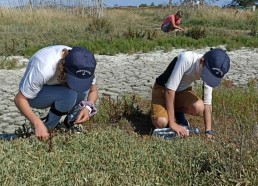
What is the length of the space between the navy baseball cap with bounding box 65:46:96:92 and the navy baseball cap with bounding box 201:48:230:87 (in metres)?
1.19

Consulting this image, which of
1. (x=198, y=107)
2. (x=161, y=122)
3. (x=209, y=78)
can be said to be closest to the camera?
(x=209, y=78)

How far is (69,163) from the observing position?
3.70 meters

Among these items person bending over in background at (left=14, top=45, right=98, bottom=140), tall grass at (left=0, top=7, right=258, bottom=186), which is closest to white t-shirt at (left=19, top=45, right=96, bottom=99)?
person bending over in background at (left=14, top=45, right=98, bottom=140)

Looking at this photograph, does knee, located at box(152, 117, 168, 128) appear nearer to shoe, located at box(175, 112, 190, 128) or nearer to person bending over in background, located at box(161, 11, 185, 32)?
shoe, located at box(175, 112, 190, 128)

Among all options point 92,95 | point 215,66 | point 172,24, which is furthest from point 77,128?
point 172,24

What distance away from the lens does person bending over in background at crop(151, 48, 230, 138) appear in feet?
14.9

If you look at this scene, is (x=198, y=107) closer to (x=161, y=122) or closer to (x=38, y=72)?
(x=161, y=122)

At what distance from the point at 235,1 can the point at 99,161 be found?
2300 inches

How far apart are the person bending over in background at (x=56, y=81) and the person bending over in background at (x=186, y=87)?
837mm

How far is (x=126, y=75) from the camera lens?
9.36 metres

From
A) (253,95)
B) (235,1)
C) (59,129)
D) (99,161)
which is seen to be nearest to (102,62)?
(253,95)

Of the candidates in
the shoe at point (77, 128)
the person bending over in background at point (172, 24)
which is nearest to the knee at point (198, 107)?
the shoe at point (77, 128)

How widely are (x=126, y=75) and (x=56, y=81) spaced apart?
4871 mm

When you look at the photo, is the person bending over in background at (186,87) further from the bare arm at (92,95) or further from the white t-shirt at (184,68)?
the bare arm at (92,95)
